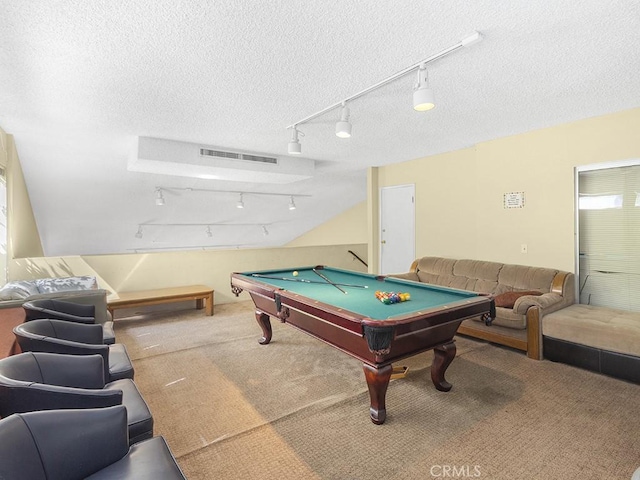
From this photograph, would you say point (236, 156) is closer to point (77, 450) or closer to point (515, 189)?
point (515, 189)

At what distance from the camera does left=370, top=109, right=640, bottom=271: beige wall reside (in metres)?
3.56

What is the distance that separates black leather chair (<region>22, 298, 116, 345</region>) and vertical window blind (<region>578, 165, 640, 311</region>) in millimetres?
4753

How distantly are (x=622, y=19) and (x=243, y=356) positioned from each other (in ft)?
12.1

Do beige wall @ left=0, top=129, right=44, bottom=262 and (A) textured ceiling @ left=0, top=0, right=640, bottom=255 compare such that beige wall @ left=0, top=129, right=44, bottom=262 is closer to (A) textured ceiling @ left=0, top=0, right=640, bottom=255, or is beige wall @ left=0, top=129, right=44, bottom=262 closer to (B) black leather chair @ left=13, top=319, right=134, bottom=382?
(A) textured ceiling @ left=0, top=0, right=640, bottom=255

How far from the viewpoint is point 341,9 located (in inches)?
67.9

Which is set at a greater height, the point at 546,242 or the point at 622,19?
the point at 622,19

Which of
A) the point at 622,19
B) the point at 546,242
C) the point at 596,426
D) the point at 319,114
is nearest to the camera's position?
the point at 622,19

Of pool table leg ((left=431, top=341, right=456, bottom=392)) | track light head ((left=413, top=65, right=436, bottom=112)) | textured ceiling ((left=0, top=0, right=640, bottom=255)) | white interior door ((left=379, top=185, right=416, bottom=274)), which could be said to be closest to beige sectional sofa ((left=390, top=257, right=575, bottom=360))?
pool table leg ((left=431, top=341, right=456, bottom=392))

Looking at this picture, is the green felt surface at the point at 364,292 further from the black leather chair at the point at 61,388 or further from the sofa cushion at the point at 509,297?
the black leather chair at the point at 61,388

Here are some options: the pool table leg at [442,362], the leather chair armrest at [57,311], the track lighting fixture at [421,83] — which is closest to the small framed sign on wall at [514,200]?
the pool table leg at [442,362]

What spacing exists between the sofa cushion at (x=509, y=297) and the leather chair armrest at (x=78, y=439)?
135 inches

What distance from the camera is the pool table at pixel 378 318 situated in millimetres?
2049

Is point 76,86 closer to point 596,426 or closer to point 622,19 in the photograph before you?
point 622,19

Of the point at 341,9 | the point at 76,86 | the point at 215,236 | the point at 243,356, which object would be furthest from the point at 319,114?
the point at 215,236
